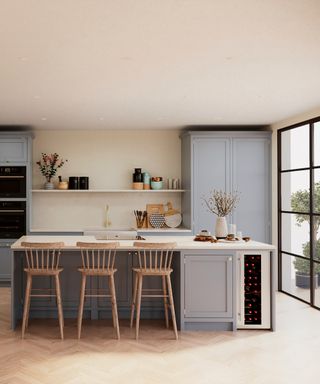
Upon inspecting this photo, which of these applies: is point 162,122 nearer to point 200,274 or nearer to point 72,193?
point 72,193

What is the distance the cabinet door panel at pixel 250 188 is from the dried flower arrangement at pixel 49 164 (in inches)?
117

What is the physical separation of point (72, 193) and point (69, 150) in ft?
2.43

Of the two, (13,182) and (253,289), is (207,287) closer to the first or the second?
(253,289)

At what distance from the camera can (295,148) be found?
6.89m

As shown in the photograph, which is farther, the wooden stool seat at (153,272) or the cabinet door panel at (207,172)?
the cabinet door panel at (207,172)

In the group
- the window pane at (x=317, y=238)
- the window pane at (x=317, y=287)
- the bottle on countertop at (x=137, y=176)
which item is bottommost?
the window pane at (x=317, y=287)

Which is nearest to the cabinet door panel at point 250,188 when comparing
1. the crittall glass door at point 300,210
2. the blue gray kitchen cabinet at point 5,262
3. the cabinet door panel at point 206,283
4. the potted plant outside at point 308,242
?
the crittall glass door at point 300,210

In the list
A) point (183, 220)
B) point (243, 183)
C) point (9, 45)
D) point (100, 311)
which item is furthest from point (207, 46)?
point (183, 220)

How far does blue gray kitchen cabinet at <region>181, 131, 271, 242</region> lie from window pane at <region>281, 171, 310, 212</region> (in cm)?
30

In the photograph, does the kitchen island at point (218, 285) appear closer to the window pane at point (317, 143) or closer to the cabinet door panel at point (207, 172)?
the window pane at point (317, 143)

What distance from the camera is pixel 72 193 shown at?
26.0ft

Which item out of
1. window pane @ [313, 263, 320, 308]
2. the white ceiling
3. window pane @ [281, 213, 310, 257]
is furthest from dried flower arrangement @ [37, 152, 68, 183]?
window pane @ [313, 263, 320, 308]

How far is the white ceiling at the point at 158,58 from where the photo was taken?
9.43 feet

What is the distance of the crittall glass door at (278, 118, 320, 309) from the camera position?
622cm
